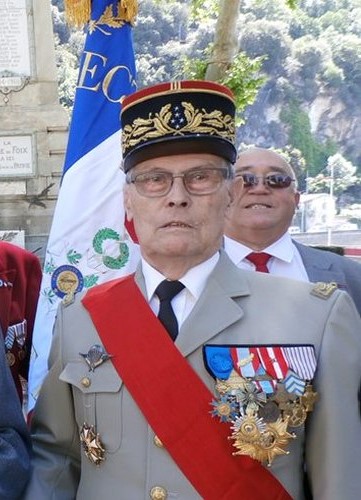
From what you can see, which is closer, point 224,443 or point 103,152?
point 224,443

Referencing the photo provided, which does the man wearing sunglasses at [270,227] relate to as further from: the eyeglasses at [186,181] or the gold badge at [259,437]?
the gold badge at [259,437]

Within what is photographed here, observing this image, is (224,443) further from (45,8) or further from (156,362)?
(45,8)

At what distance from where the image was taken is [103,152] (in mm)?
3275

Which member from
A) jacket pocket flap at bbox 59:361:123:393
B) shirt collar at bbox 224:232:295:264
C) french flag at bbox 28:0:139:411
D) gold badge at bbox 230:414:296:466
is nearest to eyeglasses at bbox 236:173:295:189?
shirt collar at bbox 224:232:295:264

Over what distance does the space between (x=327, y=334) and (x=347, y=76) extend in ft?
281

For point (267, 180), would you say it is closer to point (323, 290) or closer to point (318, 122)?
point (323, 290)

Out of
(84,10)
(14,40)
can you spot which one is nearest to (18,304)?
(84,10)

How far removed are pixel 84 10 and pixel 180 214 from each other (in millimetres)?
2024

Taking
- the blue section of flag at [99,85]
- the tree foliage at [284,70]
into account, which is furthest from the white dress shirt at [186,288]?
the tree foliage at [284,70]

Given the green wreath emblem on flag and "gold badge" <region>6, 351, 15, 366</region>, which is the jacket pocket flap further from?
the green wreath emblem on flag

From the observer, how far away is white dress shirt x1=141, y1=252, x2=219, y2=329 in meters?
1.71

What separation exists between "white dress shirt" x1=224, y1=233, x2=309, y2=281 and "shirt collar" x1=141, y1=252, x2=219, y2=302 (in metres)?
1.17

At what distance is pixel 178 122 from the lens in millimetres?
1709

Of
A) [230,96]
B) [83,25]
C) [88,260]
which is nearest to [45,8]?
[83,25]
